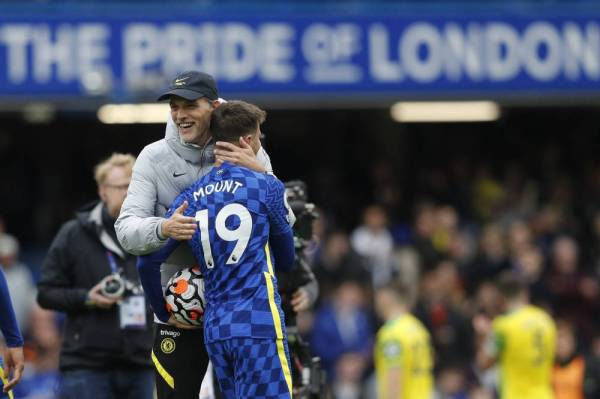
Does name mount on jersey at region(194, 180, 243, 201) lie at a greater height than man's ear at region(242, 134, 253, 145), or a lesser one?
lesser

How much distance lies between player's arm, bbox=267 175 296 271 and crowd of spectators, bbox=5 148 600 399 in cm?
723

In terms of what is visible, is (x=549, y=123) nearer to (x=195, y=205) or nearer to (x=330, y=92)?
(x=330, y=92)

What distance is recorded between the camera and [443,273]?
49.2 ft

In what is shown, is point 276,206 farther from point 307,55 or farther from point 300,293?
point 307,55

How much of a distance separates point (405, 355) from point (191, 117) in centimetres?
636

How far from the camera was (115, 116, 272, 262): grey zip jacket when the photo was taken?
6527 mm

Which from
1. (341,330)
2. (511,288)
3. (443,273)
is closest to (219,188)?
(511,288)

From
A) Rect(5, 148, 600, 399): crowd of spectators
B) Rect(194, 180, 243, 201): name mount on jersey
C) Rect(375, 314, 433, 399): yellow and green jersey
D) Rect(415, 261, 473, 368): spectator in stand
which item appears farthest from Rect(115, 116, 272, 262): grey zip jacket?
Rect(415, 261, 473, 368): spectator in stand

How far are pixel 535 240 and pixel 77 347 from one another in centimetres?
891

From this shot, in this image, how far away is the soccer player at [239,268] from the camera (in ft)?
20.1

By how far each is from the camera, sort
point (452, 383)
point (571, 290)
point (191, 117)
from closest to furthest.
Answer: point (191, 117), point (452, 383), point (571, 290)

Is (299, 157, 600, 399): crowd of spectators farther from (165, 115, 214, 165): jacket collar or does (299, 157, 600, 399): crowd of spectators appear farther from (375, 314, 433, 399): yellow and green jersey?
(165, 115, 214, 165): jacket collar

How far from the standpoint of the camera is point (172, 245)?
20.9 ft

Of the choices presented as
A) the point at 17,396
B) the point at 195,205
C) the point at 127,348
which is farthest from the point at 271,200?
the point at 17,396
